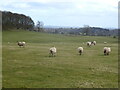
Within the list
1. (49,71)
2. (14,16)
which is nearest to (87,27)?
(14,16)

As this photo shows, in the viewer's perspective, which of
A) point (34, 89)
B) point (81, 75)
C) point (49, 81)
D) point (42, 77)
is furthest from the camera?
point (81, 75)

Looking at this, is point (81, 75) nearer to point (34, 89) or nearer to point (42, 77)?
point (42, 77)

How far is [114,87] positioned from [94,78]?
3.19 meters

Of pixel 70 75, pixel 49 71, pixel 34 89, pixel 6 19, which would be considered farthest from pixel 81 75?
pixel 6 19

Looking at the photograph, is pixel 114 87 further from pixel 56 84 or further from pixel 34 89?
pixel 34 89

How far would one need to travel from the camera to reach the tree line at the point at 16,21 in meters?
124

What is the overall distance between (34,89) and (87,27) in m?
152

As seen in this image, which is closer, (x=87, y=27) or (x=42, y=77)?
(x=42, y=77)

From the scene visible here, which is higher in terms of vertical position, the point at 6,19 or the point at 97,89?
the point at 6,19

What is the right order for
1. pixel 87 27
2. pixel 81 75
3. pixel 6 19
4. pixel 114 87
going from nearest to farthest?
pixel 114 87
pixel 81 75
pixel 6 19
pixel 87 27

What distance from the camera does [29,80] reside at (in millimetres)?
18562

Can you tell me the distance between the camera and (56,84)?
1731 cm

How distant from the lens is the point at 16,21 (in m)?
130

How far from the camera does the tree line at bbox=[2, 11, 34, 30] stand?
12375 centimetres
